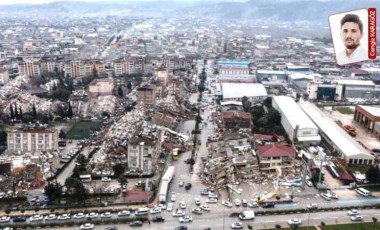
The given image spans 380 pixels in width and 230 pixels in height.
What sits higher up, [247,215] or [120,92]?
[120,92]

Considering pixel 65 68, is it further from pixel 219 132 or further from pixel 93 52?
pixel 219 132

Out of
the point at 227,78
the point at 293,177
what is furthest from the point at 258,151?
Result: the point at 227,78

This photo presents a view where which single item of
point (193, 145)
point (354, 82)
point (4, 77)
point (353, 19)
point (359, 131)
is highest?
point (353, 19)

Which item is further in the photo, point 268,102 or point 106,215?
point 268,102

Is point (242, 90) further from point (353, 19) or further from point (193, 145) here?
point (353, 19)

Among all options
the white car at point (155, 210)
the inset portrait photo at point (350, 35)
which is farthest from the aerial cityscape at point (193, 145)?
the white car at point (155, 210)

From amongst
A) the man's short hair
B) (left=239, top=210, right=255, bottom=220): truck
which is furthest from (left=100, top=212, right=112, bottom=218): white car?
the man's short hair

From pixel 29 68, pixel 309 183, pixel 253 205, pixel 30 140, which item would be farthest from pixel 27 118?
pixel 309 183

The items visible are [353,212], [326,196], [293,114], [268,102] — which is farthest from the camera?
[268,102]
